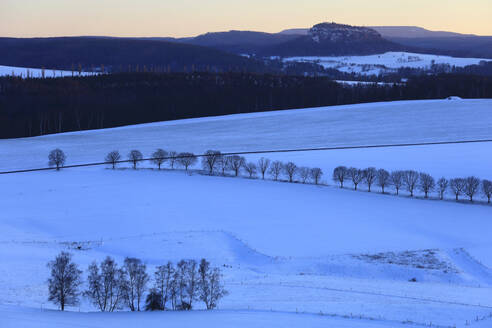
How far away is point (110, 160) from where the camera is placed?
63.0m

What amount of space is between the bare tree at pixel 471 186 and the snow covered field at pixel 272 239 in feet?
7.62

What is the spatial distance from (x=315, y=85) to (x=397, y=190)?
88021 mm

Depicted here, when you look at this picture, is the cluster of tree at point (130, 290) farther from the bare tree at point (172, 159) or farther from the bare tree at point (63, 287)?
the bare tree at point (172, 159)

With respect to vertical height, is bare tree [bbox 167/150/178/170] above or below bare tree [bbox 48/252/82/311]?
above

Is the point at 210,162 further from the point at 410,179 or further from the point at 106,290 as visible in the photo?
the point at 106,290

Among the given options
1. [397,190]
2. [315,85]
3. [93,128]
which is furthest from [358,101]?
[397,190]

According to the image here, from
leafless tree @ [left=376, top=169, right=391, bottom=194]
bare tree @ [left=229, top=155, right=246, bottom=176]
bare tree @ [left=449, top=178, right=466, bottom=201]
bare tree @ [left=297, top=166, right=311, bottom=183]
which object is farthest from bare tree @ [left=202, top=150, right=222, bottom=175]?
bare tree @ [left=449, top=178, right=466, bottom=201]

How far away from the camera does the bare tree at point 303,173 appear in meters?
54.1

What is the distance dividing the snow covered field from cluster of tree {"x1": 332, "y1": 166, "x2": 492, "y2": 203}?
236 centimetres

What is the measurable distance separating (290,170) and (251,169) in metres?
3.99

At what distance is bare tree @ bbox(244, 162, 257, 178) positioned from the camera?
184ft

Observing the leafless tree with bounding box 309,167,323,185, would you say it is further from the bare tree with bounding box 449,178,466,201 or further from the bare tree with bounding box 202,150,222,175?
the bare tree with bounding box 449,178,466,201

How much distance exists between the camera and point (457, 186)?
48156mm

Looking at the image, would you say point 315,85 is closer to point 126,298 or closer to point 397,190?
point 397,190
